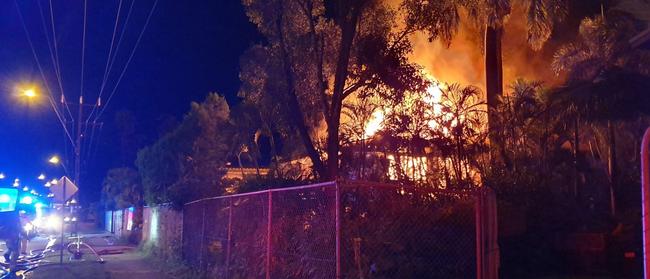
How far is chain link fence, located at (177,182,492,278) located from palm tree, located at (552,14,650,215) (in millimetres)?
5691

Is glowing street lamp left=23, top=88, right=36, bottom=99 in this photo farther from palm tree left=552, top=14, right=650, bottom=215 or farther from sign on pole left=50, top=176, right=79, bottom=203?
palm tree left=552, top=14, right=650, bottom=215

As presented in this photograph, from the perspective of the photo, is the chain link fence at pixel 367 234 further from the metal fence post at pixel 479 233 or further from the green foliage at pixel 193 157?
the green foliage at pixel 193 157

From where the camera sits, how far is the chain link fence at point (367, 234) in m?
8.70

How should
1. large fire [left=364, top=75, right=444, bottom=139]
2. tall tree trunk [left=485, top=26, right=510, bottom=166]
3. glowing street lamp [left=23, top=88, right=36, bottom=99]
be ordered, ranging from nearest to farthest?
1. large fire [left=364, top=75, right=444, bottom=139]
2. tall tree trunk [left=485, top=26, right=510, bottom=166]
3. glowing street lamp [left=23, top=88, right=36, bottom=99]

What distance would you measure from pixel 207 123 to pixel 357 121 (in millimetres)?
9733

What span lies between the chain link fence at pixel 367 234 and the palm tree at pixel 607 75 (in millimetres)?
5691

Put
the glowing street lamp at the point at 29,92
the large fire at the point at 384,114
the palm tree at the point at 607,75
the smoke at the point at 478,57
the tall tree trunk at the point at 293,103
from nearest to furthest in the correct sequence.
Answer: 1. the tall tree trunk at the point at 293,103
2. the palm tree at the point at 607,75
3. the large fire at the point at 384,114
4. the glowing street lamp at the point at 29,92
5. the smoke at the point at 478,57

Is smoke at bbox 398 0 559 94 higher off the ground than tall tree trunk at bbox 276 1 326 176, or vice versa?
smoke at bbox 398 0 559 94

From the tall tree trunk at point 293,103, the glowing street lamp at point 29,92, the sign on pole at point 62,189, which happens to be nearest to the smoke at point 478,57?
the tall tree trunk at point 293,103

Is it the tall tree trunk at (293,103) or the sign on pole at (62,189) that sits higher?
the tall tree trunk at (293,103)

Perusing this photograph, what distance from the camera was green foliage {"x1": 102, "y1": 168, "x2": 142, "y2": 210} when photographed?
126 feet

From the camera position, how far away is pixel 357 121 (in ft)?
48.0

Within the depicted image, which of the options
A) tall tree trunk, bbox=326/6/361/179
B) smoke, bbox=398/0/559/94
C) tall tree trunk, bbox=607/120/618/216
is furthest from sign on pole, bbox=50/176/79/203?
tall tree trunk, bbox=607/120/618/216

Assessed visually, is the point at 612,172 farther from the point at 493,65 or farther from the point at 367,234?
the point at 367,234
